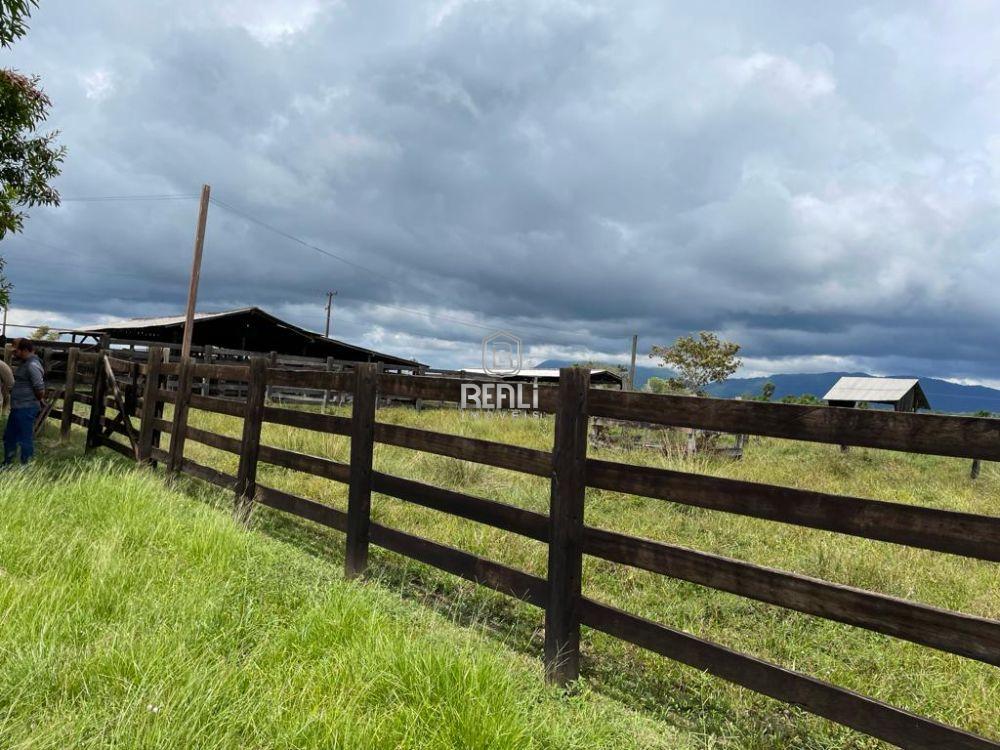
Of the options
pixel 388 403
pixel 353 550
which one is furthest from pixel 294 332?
pixel 353 550

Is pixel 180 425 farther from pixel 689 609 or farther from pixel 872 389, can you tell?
pixel 872 389

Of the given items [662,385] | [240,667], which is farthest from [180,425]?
[662,385]

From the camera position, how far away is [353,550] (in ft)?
16.9

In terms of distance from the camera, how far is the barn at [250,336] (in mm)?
28016

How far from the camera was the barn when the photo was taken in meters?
28.0

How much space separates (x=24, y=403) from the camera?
28.6ft

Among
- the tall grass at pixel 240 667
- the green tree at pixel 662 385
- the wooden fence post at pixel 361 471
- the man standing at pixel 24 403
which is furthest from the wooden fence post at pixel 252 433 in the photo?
the green tree at pixel 662 385

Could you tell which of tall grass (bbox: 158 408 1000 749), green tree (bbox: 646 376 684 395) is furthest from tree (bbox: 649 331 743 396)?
tall grass (bbox: 158 408 1000 749)

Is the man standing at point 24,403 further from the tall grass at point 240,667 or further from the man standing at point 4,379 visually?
the tall grass at point 240,667

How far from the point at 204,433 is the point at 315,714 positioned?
5.85 metres

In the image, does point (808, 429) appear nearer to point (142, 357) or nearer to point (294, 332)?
point (142, 357)

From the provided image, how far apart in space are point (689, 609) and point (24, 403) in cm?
909

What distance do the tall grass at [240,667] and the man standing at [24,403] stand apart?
5263 mm

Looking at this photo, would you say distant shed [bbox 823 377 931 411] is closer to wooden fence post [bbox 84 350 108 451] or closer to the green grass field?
the green grass field
